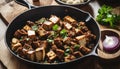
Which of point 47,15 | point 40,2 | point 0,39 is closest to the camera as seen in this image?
point 0,39

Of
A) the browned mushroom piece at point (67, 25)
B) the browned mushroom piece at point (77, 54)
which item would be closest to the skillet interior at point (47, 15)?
the browned mushroom piece at point (67, 25)

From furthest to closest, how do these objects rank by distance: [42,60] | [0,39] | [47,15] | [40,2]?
1. [40,2]
2. [47,15]
3. [0,39]
4. [42,60]

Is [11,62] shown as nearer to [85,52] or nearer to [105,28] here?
[85,52]

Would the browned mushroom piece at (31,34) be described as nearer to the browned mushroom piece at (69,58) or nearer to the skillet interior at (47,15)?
the skillet interior at (47,15)

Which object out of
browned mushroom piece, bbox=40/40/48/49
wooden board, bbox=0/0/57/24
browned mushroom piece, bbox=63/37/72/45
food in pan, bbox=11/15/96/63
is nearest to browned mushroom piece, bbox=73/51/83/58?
food in pan, bbox=11/15/96/63

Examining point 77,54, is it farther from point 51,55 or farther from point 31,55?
point 31,55

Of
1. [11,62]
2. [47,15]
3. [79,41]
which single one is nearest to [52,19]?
[47,15]

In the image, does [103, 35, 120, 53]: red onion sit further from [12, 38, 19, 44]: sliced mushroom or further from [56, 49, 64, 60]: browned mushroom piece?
[12, 38, 19, 44]: sliced mushroom
